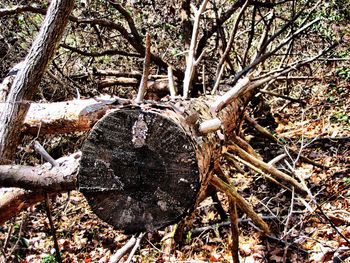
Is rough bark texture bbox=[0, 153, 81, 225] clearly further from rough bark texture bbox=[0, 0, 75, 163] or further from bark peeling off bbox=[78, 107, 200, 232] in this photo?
rough bark texture bbox=[0, 0, 75, 163]

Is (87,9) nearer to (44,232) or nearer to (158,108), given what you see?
(44,232)

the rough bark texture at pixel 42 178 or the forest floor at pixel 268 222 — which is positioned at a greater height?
the rough bark texture at pixel 42 178

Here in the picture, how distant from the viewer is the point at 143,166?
5.13 ft

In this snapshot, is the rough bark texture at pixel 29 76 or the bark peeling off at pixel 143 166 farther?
the rough bark texture at pixel 29 76

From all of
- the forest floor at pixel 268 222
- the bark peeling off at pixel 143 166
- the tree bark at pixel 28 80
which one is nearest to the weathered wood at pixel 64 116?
the tree bark at pixel 28 80

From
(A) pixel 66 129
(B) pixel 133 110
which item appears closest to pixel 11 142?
(A) pixel 66 129

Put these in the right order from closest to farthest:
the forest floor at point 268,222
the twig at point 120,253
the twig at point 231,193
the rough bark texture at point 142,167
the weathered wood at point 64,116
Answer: the rough bark texture at point 142,167 → the twig at point 120,253 → the twig at point 231,193 → the weathered wood at point 64,116 → the forest floor at point 268,222

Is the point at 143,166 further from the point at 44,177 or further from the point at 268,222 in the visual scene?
the point at 268,222

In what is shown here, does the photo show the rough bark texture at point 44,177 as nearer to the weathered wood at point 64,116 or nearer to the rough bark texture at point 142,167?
the rough bark texture at point 142,167

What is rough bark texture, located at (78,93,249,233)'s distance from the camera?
5.10 feet

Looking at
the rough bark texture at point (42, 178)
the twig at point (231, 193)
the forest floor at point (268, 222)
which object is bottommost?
the forest floor at point (268, 222)

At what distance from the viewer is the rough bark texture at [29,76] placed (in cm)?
235

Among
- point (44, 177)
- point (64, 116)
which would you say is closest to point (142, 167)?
point (44, 177)

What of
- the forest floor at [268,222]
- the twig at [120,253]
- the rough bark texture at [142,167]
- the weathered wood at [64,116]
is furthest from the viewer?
the forest floor at [268,222]
